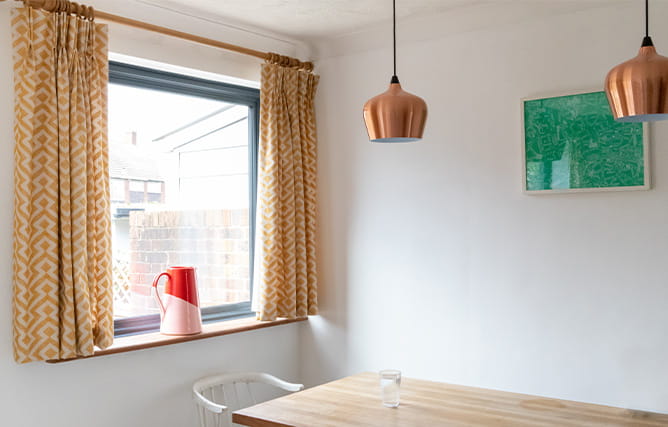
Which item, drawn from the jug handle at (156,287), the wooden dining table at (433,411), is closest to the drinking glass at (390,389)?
the wooden dining table at (433,411)

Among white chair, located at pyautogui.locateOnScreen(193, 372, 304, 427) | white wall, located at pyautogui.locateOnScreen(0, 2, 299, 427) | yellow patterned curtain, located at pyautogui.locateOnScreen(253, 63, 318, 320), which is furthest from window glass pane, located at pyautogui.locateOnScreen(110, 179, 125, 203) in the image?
white chair, located at pyautogui.locateOnScreen(193, 372, 304, 427)

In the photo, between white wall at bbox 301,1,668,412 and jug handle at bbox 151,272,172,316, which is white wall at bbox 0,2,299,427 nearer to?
jug handle at bbox 151,272,172,316

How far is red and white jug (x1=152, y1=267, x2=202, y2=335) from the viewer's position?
304 cm

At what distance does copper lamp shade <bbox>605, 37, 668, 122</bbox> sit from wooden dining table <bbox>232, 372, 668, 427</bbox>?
955 millimetres

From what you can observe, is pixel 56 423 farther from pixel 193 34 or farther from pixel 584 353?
pixel 584 353

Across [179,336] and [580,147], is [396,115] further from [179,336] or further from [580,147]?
[179,336]

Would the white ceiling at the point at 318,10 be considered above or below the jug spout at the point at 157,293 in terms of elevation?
above

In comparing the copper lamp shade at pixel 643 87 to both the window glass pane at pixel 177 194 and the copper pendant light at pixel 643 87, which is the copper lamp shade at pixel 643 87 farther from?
the window glass pane at pixel 177 194

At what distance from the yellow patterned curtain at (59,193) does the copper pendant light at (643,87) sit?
193 cm

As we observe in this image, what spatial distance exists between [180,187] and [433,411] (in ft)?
5.79

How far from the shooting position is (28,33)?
252 cm

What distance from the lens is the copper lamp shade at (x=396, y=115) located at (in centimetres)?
201

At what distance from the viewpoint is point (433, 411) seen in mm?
2186

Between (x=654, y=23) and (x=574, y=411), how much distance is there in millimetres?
1531
